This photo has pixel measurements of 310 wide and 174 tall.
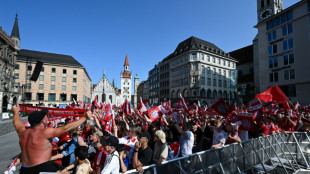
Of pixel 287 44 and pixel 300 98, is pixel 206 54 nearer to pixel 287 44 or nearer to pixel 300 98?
pixel 287 44

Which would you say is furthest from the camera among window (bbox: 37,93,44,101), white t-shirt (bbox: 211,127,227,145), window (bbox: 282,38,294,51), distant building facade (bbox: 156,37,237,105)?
window (bbox: 37,93,44,101)

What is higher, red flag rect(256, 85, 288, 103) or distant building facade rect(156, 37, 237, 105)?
distant building facade rect(156, 37, 237, 105)

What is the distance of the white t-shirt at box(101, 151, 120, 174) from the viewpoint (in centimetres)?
304

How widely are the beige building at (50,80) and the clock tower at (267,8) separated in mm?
58163

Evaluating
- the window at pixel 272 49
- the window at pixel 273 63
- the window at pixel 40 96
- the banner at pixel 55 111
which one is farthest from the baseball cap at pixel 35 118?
the window at pixel 40 96

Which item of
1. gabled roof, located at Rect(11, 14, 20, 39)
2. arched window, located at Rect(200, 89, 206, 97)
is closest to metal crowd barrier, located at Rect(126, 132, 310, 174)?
arched window, located at Rect(200, 89, 206, 97)

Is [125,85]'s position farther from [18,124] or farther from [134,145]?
[18,124]

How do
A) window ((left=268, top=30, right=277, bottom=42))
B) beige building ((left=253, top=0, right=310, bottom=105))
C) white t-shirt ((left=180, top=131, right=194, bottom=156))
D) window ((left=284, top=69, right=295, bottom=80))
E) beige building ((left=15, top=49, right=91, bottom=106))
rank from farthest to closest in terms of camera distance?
1. beige building ((left=15, top=49, right=91, bottom=106))
2. window ((left=268, top=30, right=277, bottom=42))
3. window ((left=284, top=69, right=295, bottom=80))
4. beige building ((left=253, top=0, right=310, bottom=105))
5. white t-shirt ((left=180, top=131, right=194, bottom=156))

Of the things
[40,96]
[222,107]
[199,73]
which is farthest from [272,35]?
[40,96]

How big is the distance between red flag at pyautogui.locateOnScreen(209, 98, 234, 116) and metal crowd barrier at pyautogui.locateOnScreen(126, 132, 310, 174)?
5.73 feet

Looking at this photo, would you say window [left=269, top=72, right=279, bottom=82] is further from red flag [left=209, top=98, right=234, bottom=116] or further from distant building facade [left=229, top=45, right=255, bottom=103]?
red flag [left=209, top=98, right=234, bottom=116]

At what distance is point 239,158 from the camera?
482cm

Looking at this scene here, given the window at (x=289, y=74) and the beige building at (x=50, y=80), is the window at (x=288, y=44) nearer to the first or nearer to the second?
the window at (x=289, y=74)

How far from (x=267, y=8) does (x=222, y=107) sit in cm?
4876
